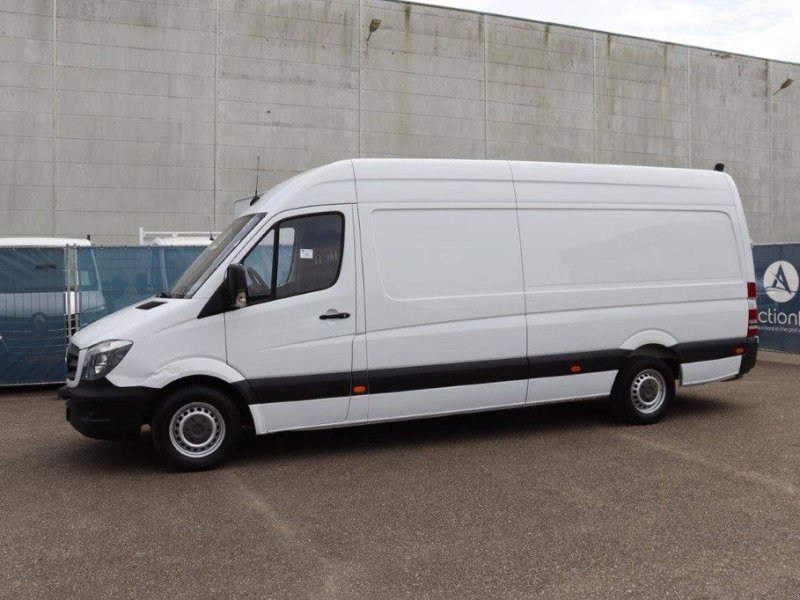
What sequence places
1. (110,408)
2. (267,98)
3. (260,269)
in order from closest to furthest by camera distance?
(110,408) → (260,269) → (267,98)

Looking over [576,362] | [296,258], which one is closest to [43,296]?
[296,258]

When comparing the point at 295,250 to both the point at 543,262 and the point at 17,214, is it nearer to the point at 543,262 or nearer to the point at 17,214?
the point at 543,262

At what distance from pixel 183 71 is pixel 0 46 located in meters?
4.12

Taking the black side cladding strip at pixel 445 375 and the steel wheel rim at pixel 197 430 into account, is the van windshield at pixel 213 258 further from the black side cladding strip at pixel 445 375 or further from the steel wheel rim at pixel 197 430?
the black side cladding strip at pixel 445 375

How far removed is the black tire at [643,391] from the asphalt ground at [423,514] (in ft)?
0.54

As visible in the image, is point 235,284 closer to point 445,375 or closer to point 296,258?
point 296,258

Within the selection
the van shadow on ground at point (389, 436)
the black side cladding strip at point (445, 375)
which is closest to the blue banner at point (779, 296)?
the van shadow on ground at point (389, 436)

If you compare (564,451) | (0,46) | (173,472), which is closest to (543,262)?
(564,451)

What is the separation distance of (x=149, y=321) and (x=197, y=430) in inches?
35.8

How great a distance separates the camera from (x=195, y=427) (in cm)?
580

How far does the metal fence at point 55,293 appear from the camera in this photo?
32.7 feet

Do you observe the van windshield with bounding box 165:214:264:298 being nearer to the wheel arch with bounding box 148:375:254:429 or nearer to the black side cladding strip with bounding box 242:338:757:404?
the wheel arch with bounding box 148:375:254:429

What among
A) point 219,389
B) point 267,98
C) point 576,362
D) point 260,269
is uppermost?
point 267,98

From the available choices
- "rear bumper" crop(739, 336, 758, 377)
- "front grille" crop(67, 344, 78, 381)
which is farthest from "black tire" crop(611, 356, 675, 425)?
"front grille" crop(67, 344, 78, 381)
